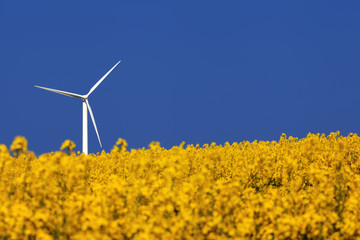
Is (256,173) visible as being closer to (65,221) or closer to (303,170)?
(303,170)

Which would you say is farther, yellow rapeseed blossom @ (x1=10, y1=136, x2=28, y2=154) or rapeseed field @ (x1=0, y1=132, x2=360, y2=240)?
yellow rapeseed blossom @ (x1=10, y1=136, x2=28, y2=154)

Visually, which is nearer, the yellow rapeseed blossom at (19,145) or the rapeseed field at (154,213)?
the rapeseed field at (154,213)

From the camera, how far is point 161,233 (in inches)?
280

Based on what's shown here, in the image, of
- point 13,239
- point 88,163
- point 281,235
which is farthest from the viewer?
point 88,163

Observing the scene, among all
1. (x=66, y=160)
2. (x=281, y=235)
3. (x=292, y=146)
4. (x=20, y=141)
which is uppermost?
(x=292, y=146)

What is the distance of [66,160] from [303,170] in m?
7.63

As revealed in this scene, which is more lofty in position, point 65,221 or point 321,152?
point 321,152

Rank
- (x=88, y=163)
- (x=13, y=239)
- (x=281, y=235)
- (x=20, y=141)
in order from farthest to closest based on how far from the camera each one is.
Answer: (x=88, y=163)
(x=20, y=141)
(x=281, y=235)
(x=13, y=239)

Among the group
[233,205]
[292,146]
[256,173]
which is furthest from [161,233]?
[292,146]

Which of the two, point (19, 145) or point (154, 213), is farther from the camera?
point (19, 145)

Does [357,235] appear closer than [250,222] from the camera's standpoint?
No

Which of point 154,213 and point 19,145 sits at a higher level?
point 19,145

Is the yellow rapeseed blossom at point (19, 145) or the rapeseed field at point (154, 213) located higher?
the yellow rapeseed blossom at point (19, 145)

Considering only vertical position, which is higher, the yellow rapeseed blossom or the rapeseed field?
the yellow rapeseed blossom
